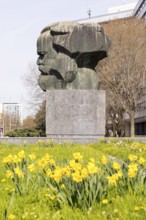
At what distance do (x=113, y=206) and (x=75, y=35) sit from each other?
10.9 metres

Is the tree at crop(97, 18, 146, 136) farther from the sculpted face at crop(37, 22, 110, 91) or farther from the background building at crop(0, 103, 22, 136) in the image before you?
the background building at crop(0, 103, 22, 136)

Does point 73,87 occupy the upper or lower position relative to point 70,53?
lower

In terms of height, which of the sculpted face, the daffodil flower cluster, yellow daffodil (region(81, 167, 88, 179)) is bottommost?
the daffodil flower cluster

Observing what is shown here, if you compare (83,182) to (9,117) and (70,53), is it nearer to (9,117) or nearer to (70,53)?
(70,53)

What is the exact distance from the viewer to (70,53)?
13.5 meters

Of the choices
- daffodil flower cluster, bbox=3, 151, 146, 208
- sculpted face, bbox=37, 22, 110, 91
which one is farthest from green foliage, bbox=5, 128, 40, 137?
daffodil flower cluster, bbox=3, 151, 146, 208

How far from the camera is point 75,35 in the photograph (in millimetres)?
13398

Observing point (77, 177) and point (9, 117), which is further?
point (9, 117)

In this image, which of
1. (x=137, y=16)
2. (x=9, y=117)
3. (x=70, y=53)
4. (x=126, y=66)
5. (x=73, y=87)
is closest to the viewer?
(x=70, y=53)

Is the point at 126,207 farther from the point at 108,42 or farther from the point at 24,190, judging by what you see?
the point at 108,42

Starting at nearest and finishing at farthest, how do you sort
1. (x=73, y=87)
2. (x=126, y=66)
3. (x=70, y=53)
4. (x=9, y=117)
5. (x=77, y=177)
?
(x=77, y=177) < (x=70, y=53) < (x=73, y=87) < (x=126, y=66) < (x=9, y=117)

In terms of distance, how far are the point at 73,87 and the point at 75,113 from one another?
1100 millimetres

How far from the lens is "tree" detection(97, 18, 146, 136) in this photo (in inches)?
1078

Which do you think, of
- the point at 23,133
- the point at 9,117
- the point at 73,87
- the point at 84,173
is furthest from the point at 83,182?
the point at 9,117
